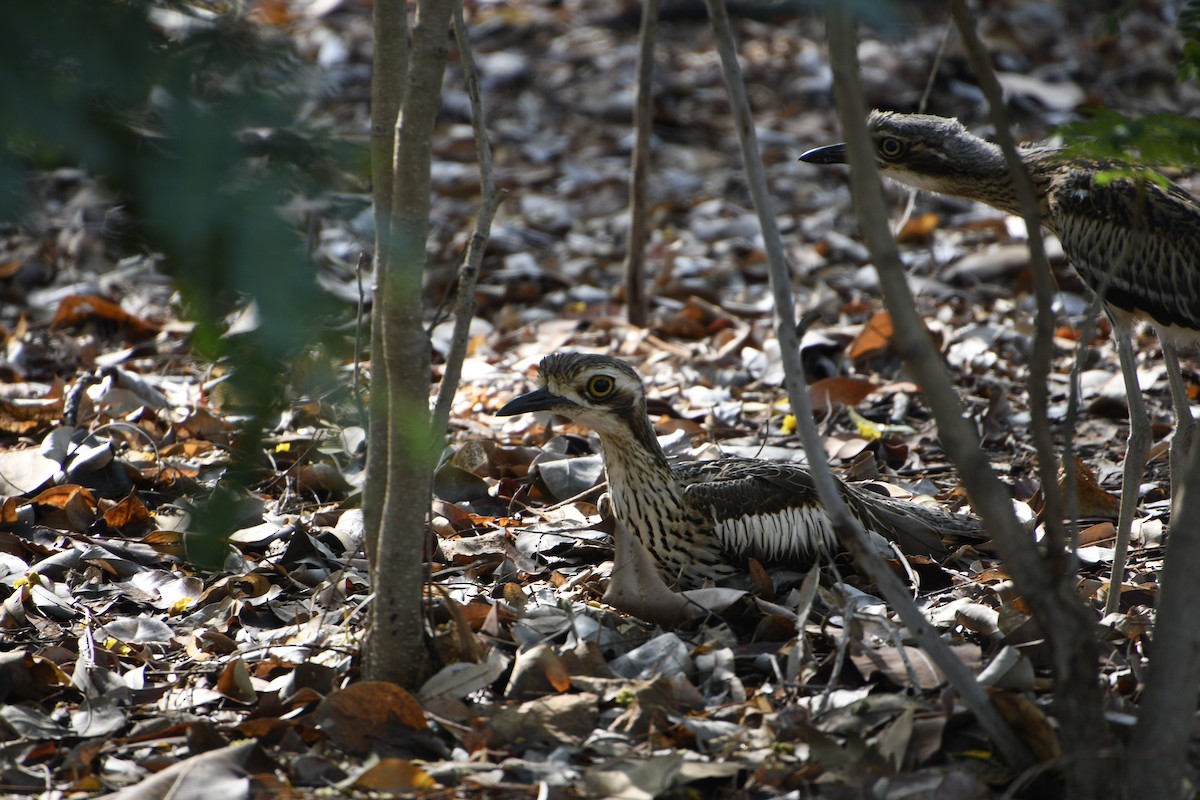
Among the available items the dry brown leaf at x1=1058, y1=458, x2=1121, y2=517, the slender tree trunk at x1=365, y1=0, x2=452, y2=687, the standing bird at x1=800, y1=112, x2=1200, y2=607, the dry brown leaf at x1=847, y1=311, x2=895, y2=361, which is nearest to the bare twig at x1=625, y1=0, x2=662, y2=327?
the dry brown leaf at x1=847, y1=311, x2=895, y2=361

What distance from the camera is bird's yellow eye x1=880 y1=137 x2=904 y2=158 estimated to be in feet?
14.2

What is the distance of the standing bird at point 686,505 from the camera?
351cm

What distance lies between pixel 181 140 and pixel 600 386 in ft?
7.42

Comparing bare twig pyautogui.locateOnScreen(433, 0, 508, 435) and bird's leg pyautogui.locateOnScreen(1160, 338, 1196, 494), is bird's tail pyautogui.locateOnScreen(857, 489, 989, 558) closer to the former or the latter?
bird's leg pyautogui.locateOnScreen(1160, 338, 1196, 494)

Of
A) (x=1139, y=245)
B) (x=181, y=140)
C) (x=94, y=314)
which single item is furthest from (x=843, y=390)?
(x=181, y=140)

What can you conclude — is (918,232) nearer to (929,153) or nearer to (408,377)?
(929,153)

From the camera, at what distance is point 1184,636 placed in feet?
6.82

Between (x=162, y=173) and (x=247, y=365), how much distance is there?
24cm

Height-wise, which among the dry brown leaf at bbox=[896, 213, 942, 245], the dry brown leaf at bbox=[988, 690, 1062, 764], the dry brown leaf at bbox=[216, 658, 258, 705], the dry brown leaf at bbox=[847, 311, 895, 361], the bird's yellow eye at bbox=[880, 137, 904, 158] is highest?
the dry brown leaf at bbox=[896, 213, 942, 245]

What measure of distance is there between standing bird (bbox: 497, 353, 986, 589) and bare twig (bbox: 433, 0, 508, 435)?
0.84 metres

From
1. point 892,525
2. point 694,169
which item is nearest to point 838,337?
point 892,525

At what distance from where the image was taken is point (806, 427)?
2193 millimetres

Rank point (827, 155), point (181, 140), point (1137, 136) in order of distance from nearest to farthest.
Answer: point (181, 140)
point (1137, 136)
point (827, 155)

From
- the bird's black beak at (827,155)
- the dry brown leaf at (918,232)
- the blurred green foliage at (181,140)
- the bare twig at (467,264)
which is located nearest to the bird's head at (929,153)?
the bird's black beak at (827,155)
